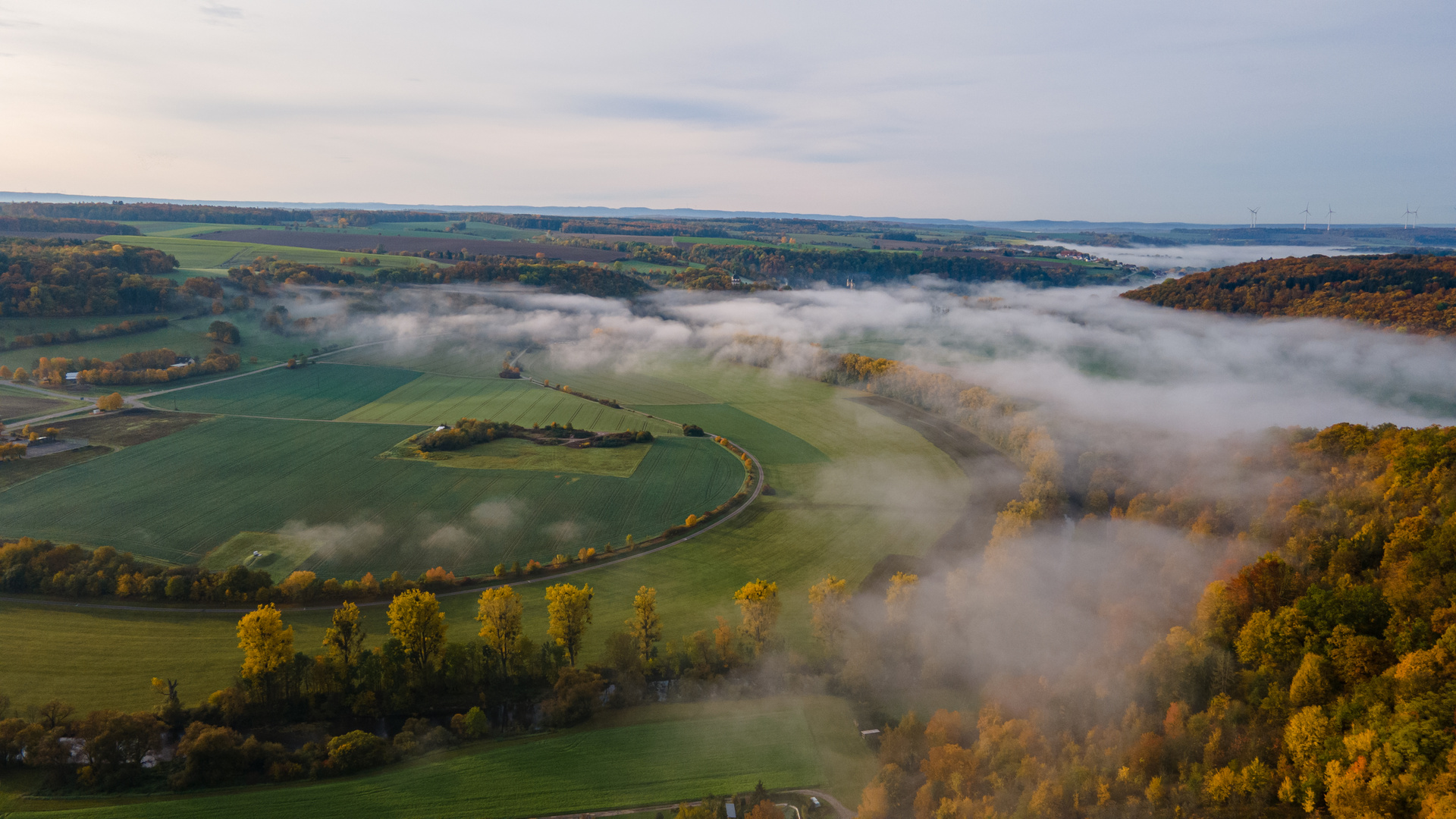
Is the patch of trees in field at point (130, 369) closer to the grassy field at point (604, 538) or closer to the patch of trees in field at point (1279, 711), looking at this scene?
the grassy field at point (604, 538)

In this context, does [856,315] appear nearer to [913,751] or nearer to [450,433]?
[450,433]

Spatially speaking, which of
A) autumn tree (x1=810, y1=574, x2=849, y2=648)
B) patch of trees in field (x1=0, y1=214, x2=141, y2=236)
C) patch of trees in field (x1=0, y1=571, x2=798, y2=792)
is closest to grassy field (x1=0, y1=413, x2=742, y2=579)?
patch of trees in field (x1=0, y1=571, x2=798, y2=792)

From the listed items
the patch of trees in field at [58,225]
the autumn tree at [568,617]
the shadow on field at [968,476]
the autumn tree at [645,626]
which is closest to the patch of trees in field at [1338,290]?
the shadow on field at [968,476]

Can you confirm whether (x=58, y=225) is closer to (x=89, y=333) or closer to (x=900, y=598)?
(x=89, y=333)

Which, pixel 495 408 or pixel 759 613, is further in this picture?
pixel 495 408

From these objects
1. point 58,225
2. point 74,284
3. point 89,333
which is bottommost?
point 89,333

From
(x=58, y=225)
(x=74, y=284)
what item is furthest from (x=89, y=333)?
(x=58, y=225)
